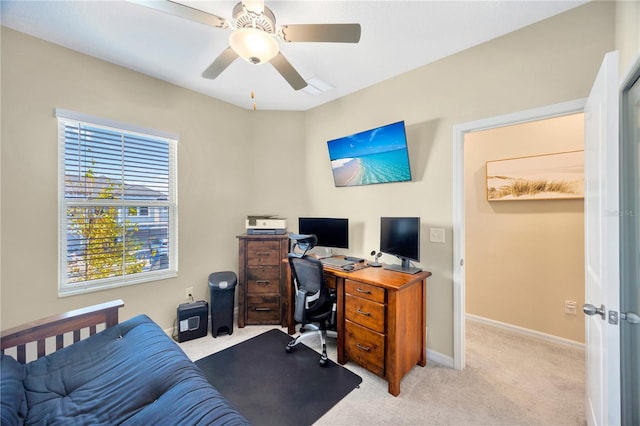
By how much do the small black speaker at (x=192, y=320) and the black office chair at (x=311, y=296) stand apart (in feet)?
3.19

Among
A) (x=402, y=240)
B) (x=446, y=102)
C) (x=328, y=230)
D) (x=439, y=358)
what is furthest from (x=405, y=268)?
(x=446, y=102)

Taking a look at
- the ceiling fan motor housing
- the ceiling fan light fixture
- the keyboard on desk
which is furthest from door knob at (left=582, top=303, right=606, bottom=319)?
the ceiling fan motor housing

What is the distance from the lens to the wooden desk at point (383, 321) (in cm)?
183

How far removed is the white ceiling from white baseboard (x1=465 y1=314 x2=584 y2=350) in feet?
9.33

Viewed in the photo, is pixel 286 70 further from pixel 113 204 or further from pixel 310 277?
pixel 113 204

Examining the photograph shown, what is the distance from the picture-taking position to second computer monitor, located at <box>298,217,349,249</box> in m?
2.74

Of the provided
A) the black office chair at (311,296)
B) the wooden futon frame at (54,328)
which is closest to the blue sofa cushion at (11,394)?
the wooden futon frame at (54,328)

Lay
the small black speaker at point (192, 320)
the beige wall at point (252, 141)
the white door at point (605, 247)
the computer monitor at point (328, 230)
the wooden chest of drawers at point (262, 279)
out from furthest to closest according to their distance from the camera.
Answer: the wooden chest of drawers at point (262, 279) → the computer monitor at point (328, 230) → the small black speaker at point (192, 320) → the beige wall at point (252, 141) → the white door at point (605, 247)

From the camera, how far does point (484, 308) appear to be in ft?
9.59

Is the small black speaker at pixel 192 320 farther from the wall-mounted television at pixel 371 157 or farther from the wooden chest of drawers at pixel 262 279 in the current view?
the wall-mounted television at pixel 371 157

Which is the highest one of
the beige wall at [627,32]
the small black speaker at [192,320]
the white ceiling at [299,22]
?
the white ceiling at [299,22]

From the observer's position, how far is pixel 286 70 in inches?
69.0

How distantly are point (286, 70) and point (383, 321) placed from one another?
2000mm

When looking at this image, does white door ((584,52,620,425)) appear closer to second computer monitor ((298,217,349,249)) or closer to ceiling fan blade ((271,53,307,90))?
ceiling fan blade ((271,53,307,90))
